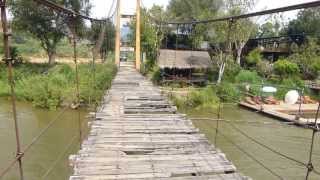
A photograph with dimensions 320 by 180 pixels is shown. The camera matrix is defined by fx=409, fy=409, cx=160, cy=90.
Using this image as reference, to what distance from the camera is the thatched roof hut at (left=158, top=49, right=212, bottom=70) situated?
14.5 meters

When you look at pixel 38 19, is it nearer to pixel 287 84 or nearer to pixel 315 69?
pixel 287 84

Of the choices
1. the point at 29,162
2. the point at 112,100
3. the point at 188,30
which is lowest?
the point at 29,162

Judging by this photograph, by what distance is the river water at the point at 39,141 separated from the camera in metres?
6.86

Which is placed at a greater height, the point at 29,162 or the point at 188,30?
the point at 188,30

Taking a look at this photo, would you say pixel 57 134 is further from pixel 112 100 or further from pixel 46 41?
pixel 46 41

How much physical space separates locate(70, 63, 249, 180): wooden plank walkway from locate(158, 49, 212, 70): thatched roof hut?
33.0 ft

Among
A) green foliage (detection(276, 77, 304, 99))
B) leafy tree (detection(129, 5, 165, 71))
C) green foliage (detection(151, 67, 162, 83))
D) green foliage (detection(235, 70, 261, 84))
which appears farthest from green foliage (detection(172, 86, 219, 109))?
leafy tree (detection(129, 5, 165, 71))

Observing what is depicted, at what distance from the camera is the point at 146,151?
2.89 metres

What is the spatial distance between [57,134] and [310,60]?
1028cm

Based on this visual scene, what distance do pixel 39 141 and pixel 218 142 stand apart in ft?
12.4

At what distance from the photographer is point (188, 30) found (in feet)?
59.3

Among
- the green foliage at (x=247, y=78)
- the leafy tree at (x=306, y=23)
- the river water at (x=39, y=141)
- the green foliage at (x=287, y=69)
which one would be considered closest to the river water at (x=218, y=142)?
the river water at (x=39, y=141)

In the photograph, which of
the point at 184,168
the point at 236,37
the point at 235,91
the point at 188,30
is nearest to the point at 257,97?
the point at 235,91

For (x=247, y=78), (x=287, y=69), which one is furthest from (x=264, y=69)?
(x=247, y=78)
